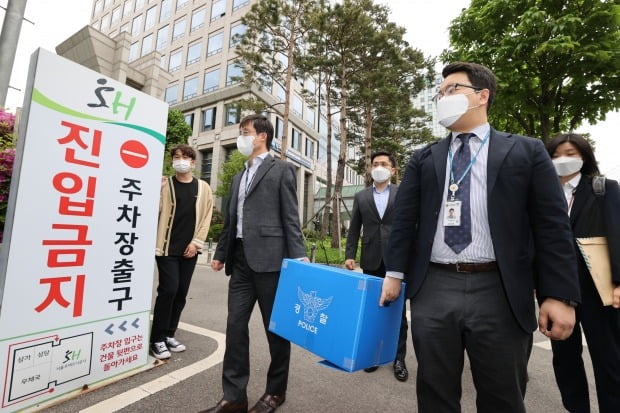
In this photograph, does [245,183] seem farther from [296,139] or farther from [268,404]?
[296,139]

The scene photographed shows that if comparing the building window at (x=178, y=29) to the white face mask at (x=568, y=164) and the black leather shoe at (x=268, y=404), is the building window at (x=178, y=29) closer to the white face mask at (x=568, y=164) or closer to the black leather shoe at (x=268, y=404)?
the white face mask at (x=568, y=164)

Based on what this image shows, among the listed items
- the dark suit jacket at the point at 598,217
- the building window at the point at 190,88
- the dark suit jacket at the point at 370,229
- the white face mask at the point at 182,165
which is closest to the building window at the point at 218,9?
the building window at the point at 190,88

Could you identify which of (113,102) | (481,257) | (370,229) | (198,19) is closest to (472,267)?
(481,257)

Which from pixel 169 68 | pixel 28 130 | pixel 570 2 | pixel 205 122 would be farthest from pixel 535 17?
pixel 169 68

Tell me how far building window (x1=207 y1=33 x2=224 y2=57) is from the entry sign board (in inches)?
1171

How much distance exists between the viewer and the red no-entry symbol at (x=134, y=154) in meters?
2.82

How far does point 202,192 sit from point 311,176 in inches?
1304

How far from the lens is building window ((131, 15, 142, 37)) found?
3544 centimetres

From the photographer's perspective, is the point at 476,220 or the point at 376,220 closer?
the point at 476,220

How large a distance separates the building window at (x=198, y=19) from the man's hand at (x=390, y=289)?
35.2 metres

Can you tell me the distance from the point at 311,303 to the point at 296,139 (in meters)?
31.5

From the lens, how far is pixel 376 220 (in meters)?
3.55

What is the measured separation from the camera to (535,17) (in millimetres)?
8195

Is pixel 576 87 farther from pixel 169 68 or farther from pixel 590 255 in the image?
pixel 169 68
